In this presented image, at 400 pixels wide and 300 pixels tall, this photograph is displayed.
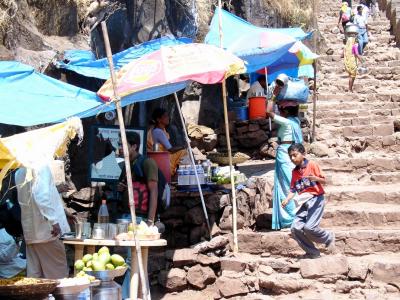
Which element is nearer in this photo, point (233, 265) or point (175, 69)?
point (175, 69)

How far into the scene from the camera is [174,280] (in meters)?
8.16

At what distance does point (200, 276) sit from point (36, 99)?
9.72 feet

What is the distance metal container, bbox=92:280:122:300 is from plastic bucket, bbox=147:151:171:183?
10.4 ft

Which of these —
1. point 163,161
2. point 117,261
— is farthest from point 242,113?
point 117,261

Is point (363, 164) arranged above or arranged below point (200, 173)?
below

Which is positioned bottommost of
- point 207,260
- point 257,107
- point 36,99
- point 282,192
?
point 207,260

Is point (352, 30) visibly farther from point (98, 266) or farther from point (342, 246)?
point (98, 266)

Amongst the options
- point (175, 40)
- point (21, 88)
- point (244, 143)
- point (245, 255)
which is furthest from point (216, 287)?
point (244, 143)

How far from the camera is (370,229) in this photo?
8.53 m

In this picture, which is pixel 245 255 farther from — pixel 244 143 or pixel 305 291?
pixel 244 143

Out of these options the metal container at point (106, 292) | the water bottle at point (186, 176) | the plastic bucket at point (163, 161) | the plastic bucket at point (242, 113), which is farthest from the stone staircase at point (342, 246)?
the metal container at point (106, 292)

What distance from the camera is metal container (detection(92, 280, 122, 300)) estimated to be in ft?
19.2

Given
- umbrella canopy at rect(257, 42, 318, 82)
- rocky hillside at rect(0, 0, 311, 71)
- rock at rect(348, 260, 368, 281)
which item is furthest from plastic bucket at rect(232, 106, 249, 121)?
rock at rect(348, 260, 368, 281)

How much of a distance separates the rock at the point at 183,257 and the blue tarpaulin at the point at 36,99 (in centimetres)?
204
